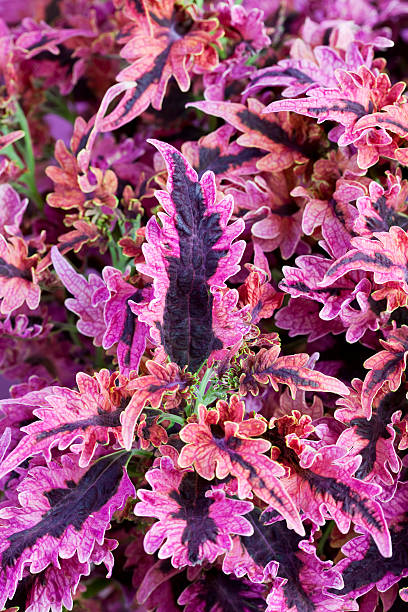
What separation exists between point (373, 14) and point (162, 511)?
70 cm

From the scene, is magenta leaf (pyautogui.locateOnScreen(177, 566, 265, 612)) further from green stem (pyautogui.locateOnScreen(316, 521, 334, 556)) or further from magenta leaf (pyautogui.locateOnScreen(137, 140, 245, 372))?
magenta leaf (pyautogui.locateOnScreen(137, 140, 245, 372))

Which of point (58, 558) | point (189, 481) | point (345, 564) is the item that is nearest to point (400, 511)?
point (345, 564)

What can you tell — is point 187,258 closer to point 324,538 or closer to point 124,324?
point 124,324

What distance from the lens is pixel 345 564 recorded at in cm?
54

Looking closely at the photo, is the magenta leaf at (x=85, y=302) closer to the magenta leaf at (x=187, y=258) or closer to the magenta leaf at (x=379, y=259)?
the magenta leaf at (x=187, y=258)

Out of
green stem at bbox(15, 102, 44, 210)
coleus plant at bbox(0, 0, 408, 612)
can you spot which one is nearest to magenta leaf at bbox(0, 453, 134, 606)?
coleus plant at bbox(0, 0, 408, 612)

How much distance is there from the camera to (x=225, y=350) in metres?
0.55


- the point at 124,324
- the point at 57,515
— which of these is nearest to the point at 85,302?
the point at 124,324

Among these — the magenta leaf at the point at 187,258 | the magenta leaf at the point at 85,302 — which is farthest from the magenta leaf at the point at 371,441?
the magenta leaf at the point at 85,302

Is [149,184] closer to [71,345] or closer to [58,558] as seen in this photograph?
[71,345]

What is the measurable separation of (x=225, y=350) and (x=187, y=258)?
0.08 metres

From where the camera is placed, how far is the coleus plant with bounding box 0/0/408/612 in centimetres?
50

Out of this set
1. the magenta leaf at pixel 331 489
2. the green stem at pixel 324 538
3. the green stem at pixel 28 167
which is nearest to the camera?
the magenta leaf at pixel 331 489

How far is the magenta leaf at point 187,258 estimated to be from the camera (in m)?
0.52
